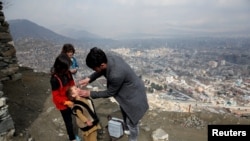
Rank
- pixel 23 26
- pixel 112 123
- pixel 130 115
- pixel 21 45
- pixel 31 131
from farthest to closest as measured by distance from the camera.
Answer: pixel 23 26, pixel 21 45, pixel 31 131, pixel 112 123, pixel 130 115

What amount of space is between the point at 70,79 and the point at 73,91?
22.1 inches

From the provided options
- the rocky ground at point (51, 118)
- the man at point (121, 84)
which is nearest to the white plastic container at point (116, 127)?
the rocky ground at point (51, 118)

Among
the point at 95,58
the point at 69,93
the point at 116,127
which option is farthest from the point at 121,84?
the point at 116,127

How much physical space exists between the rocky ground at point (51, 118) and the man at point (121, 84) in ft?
5.99

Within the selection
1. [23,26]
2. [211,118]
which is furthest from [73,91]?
[23,26]

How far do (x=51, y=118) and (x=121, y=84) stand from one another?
3774 mm

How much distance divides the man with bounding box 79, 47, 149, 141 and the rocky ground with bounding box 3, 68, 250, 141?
5.99 feet

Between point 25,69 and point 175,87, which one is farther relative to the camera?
point 175,87

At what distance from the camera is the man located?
379 cm

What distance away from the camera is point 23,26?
367 feet

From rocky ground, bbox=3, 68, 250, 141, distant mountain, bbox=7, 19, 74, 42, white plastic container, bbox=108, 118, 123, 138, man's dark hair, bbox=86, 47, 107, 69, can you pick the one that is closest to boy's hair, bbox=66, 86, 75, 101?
man's dark hair, bbox=86, 47, 107, 69

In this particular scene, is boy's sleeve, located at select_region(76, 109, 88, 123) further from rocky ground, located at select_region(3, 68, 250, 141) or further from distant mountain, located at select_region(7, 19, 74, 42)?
distant mountain, located at select_region(7, 19, 74, 42)

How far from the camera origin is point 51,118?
7.11 meters

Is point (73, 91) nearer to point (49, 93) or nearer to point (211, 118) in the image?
point (49, 93)
